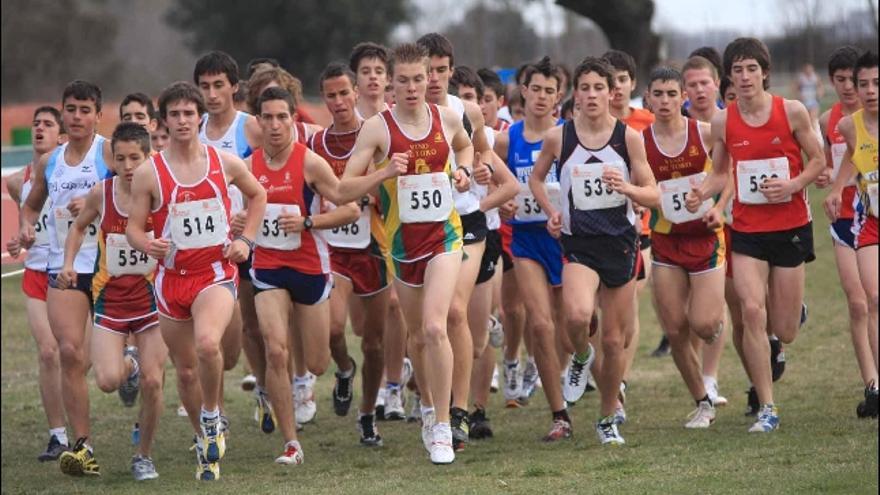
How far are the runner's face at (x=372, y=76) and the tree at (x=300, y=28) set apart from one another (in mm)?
37210

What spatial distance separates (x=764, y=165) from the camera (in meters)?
10.3

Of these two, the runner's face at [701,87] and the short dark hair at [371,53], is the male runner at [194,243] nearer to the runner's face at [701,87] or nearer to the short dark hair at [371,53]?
the short dark hair at [371,53]

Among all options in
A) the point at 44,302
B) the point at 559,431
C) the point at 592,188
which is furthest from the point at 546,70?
the point at 44,302

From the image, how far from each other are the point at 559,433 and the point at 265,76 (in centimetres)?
335

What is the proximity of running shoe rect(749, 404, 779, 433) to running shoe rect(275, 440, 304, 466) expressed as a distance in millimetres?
2832

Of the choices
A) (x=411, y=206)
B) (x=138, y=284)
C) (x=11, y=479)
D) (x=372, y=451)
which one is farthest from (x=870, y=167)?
(x=11, y=479)

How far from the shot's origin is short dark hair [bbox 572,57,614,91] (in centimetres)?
1004

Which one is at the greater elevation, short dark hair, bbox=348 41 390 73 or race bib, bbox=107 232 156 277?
short dark hair, bbox=348 41 390 73

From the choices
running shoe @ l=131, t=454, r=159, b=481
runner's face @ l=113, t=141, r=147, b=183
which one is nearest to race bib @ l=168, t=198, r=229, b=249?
runner's face @ l=113, t=141, r=147, b=183

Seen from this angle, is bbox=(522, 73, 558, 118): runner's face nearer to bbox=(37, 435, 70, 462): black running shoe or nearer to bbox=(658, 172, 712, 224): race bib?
bbox=(658, 172, 712, 224): race bib

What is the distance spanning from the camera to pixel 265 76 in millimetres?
11820

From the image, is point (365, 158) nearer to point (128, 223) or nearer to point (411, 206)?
point (411, 206)

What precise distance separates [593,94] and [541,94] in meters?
1.23

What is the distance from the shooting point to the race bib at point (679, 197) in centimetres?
1078
